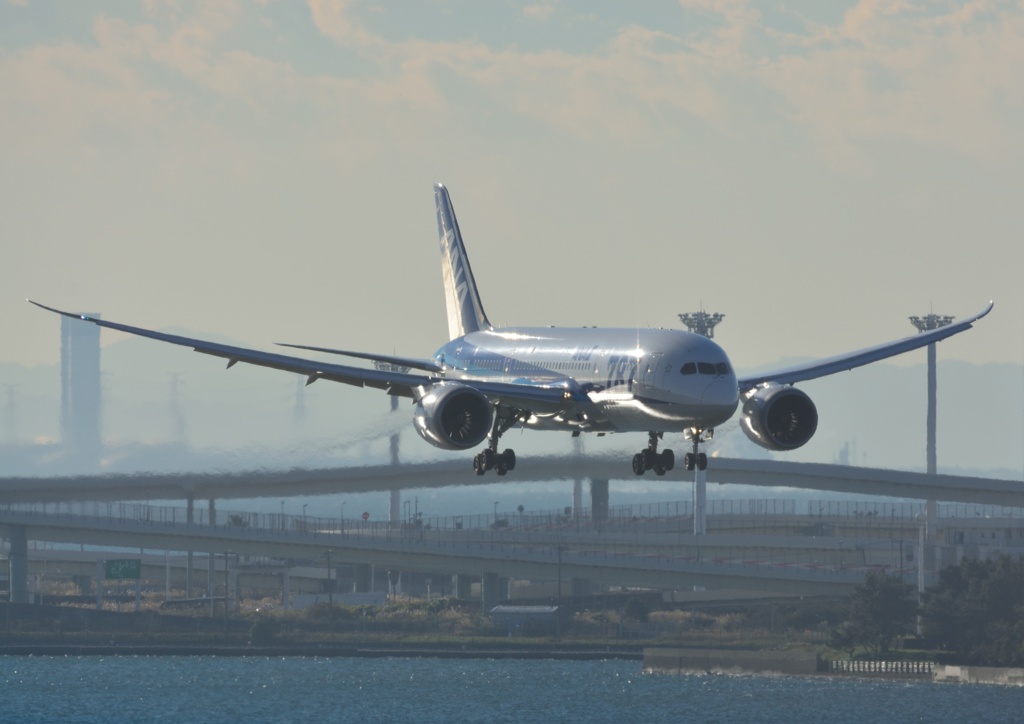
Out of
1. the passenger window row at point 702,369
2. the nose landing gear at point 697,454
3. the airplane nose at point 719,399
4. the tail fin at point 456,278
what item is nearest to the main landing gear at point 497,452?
the nose landing gear at point 697,454

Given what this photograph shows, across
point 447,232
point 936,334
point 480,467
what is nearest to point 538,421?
point 480,467

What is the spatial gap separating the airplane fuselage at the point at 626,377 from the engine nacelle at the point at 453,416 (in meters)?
2.77

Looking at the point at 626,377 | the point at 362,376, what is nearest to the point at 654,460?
the point at 626,377

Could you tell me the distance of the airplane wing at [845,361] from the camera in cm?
9744

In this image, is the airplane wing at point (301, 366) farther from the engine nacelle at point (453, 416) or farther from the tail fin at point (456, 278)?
the tail fin at point (456, 278)

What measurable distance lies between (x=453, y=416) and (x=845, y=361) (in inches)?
796

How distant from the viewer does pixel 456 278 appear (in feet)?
405

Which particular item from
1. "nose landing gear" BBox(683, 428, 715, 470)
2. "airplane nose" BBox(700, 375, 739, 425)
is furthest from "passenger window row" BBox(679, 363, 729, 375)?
"nose landing gear" BBox(683, 428, 715, 470)

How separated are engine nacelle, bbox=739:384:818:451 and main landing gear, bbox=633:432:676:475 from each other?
3.75 meters

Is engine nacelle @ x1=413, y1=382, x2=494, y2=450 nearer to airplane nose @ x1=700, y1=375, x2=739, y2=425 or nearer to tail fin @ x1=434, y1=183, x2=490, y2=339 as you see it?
airplane nose @ x1=700, y1=375, x2=739, y2=425

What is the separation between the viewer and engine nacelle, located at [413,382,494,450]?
9331cm

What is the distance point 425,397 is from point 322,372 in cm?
559

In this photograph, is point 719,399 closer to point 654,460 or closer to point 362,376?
point 654,460

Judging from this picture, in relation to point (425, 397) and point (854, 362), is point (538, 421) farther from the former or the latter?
point (854, 362)
